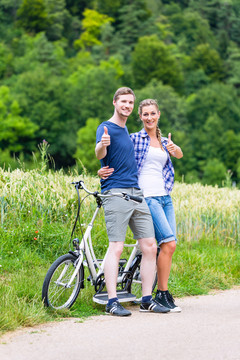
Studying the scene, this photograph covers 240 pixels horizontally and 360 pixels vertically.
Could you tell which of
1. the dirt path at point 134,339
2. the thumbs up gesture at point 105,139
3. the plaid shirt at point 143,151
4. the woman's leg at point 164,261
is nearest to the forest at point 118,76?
the plaid shirt at point 143,151

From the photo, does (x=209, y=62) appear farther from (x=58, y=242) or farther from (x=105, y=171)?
(x=105, y=171)

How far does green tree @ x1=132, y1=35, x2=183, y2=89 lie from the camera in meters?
84.9

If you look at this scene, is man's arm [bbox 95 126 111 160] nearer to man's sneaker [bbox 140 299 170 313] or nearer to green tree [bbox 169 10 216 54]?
man's sneaker [bbox 140 299 170 313]

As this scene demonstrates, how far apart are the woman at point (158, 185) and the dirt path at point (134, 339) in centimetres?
36

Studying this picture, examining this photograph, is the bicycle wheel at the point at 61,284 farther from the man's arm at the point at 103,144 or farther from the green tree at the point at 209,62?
the green tree at the point at 209,62

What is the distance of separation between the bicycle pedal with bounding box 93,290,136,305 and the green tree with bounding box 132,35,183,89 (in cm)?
8029

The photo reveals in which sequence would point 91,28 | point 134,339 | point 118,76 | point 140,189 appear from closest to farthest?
point 134,339
point 140,189
point 118,76
point 91,28

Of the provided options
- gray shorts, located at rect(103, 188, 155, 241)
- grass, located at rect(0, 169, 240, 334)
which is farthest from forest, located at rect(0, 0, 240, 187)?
gray shorts, located at rect(103, 188, 155, 241)

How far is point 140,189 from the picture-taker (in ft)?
17.9

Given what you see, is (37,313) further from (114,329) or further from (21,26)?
(21,26)

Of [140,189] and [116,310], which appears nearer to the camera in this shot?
[116,310]

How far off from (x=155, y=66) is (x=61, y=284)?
83.1m

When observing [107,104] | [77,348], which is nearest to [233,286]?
[77,348]

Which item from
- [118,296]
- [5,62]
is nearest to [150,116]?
[118,296]
